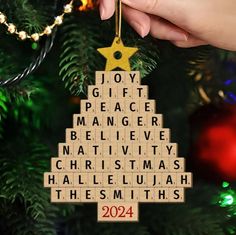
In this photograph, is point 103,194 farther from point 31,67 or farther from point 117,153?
point 31,67

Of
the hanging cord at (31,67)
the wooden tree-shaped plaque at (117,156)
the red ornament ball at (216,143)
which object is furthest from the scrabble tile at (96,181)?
the red ornament ball at (216,143)

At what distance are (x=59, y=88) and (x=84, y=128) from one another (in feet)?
0.79

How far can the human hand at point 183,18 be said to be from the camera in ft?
2.05

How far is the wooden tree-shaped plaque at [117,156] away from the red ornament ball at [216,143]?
235 millimetres

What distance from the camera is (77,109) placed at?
896 millimetres

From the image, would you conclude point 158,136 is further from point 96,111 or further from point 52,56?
point 52,56

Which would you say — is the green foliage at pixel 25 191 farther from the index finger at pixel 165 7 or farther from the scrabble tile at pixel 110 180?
the index finger at pixel 165 7

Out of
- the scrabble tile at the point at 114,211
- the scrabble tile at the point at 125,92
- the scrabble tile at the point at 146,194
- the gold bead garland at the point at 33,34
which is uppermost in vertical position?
the gold bead garland at the point at 33,34

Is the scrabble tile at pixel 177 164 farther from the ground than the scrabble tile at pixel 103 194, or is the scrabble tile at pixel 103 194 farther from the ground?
the scrabble tile at pixel 177 164

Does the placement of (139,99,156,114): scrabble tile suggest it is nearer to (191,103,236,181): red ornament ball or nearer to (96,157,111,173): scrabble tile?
(96,157,111,173): scrabble tile

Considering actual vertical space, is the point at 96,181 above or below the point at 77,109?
below

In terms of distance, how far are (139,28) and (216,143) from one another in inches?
11.0

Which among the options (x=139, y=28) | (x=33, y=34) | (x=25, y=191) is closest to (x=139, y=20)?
(x=139, y=28)

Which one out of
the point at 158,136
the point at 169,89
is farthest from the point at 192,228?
the point at 169,89
